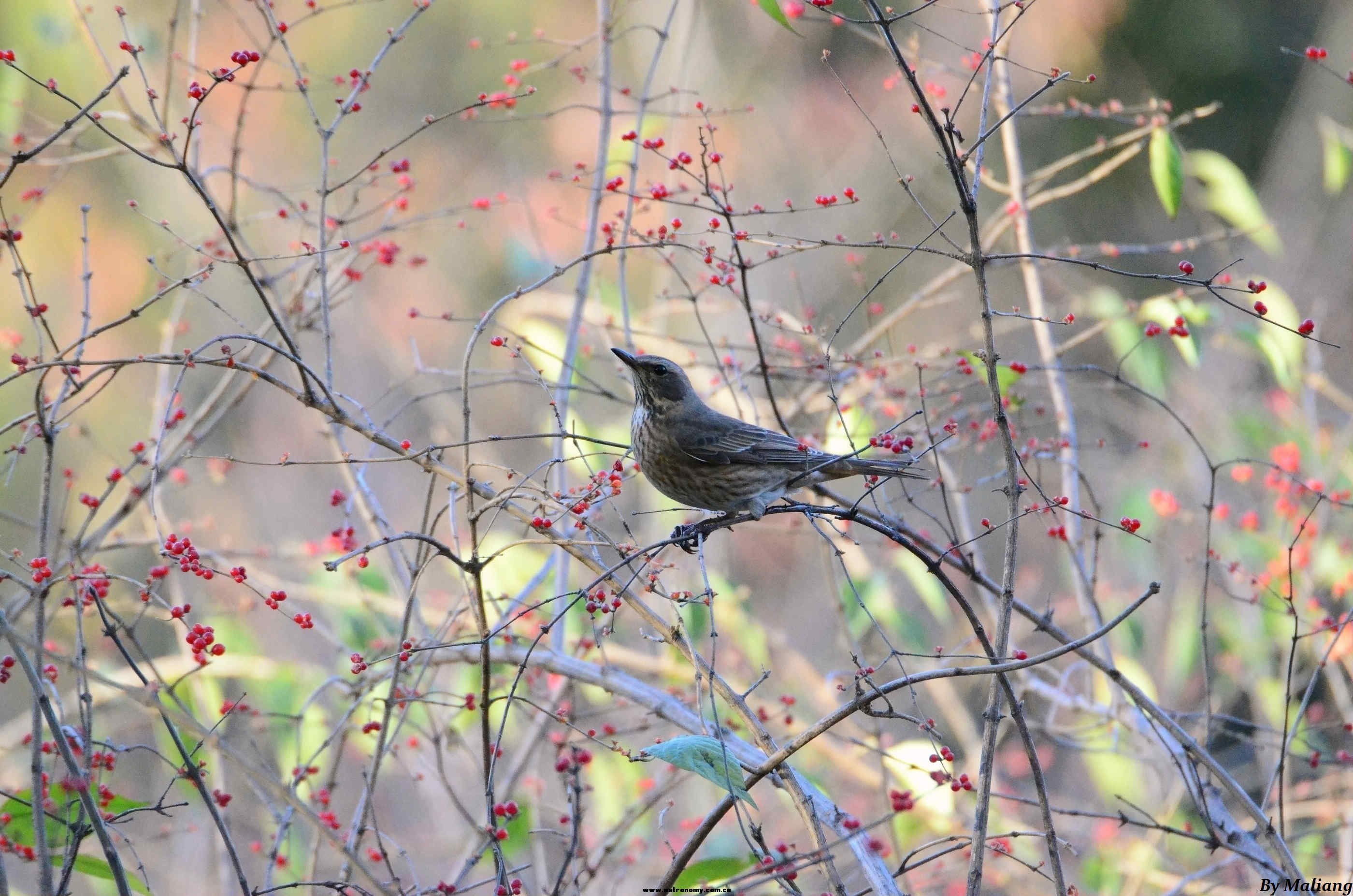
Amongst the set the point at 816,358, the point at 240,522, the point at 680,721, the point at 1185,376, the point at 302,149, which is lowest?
the point at 680,721

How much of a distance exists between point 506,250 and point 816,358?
212cm

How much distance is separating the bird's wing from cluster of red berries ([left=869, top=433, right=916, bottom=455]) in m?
0.98

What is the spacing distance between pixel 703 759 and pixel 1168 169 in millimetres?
2532

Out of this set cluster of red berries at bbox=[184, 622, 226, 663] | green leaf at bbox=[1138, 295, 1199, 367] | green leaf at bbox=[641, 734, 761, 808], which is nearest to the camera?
green leaf at bbox=[641, 734, 761, 808]

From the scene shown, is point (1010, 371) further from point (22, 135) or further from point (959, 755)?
point (959, 755)

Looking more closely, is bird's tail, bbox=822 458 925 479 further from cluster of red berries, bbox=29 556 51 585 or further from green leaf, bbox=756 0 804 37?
cluster of red berries, bbox=29 556 51 585

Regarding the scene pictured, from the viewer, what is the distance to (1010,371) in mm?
3418

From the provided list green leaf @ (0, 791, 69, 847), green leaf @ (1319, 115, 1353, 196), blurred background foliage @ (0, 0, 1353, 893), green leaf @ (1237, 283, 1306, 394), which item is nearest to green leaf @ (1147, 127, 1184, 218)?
blurred background foliage @ (0, 0, 1353, 893)

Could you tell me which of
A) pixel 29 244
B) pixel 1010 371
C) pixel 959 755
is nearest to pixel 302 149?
pixel 29 244

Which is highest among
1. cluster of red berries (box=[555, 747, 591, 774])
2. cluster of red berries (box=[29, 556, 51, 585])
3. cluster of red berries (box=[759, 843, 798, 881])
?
cluster of red berries (box=[29, 556, 51, 585])

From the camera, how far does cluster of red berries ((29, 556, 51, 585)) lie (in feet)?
7.69

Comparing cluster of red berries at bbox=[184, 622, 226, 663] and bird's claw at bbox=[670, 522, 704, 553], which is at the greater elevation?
bird's claw at bbox=[670, 522, 704, 553]

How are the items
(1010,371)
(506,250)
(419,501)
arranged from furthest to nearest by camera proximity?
(419,501) < (506,250) < (1010,371)

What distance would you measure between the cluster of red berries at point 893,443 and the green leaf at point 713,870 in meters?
1.08
